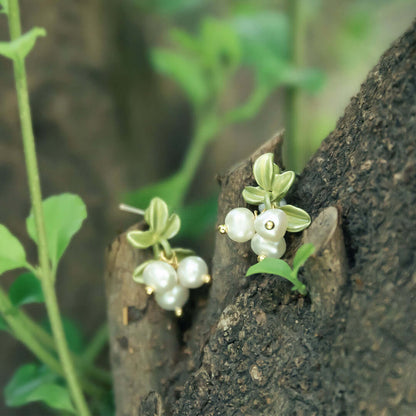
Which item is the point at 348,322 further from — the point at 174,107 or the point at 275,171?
the point at 174,107

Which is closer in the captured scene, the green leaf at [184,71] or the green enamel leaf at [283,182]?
the green enamel leaf at [283,182]

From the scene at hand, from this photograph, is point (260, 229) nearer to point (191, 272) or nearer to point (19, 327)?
point (191, 272)

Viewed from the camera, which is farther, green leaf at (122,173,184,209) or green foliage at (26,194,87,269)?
green leaf at (122,173,184,209)

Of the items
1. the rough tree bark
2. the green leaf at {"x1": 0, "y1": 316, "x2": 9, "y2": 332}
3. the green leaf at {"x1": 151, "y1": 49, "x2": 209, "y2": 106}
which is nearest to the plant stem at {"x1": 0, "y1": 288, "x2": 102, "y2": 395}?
the green leaf at {"x1": 0, "y1": 316, "x2": 9, "y2": 332}

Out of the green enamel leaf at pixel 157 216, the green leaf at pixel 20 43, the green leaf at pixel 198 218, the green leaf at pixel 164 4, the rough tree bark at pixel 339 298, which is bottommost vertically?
the rough tree bark at pixel 339 298

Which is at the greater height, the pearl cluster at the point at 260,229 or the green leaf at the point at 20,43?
the green leaf at the point at 20,43

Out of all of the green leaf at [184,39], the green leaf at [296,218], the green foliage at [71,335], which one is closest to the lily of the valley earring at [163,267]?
the green leaf at [296,218]

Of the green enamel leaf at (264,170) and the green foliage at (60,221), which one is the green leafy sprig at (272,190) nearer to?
the green enamel leaf at (264,170)

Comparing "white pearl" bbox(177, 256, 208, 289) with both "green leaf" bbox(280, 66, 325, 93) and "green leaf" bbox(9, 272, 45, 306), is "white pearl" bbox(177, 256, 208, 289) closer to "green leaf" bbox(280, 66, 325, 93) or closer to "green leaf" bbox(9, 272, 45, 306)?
"green leaf" bbox(9, 272, 45, 306)
